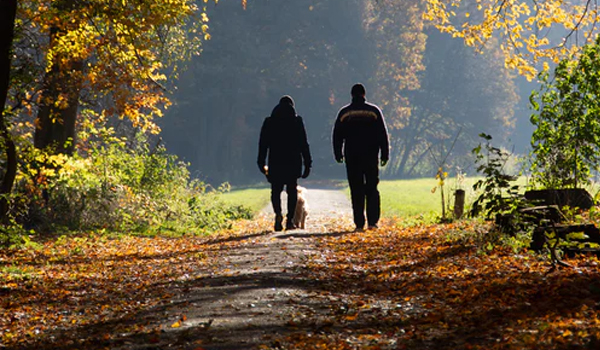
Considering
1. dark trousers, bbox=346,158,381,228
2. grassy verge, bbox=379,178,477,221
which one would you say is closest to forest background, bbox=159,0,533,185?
grassy verge, bbox=379,178,477,221

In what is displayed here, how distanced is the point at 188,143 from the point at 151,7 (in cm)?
4800

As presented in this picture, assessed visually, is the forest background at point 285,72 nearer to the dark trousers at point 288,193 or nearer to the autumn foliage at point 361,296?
the dark trousers at point 288,193

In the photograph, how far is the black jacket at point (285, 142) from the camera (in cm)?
1260

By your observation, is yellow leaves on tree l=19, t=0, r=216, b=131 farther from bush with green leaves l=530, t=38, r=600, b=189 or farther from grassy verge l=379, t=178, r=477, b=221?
bush with green leaves l=530, t=38, r=600, b=189

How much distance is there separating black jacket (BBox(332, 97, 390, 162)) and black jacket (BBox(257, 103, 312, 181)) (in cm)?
85

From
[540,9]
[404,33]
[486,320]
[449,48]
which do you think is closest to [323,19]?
[404,33]

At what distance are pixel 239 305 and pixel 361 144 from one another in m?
6.45

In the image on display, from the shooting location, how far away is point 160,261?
393 inches

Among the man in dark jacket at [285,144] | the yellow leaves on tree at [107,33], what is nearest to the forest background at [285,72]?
the yellow leaves on tree at [107,33]

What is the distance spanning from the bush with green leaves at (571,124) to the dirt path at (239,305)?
4.25 meters

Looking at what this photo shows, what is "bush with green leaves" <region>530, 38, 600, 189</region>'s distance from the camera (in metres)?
10.8

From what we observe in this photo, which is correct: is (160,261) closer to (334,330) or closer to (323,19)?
(334,330)

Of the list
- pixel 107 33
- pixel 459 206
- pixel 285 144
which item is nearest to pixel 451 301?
pixel 285 144

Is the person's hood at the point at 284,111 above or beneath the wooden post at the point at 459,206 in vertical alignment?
above
